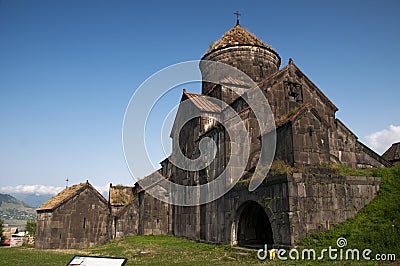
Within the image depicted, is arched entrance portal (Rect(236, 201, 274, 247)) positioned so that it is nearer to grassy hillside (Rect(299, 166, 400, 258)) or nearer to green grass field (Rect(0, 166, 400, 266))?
green grass field (Rect(0, 166, 400, 266))

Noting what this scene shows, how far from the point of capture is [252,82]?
845 inches

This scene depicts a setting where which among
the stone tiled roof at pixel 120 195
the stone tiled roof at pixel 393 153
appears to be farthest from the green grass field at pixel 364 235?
the stone tiled roof at pixel 393 153

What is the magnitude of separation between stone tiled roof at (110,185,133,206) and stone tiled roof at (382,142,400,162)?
67.9 ft

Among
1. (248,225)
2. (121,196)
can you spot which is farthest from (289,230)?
(121,196)

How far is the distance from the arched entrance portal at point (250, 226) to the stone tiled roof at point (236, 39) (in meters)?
11.9

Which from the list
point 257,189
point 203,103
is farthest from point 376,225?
point 203,103

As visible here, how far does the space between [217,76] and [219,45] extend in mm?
2225

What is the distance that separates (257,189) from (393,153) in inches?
729

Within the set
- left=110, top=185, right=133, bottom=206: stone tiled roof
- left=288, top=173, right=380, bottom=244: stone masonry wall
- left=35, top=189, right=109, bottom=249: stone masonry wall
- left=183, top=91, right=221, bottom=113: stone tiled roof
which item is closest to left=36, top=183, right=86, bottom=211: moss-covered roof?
A: left=35, top=189, right=109, bottom=249: stone masonry wall

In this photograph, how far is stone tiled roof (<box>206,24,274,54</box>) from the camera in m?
22.5

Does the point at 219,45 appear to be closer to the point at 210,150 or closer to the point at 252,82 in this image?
the point at 252,82

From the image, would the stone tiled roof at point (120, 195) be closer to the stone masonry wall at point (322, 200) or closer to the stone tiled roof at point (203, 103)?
the stone tiled roof at point (203, 103)

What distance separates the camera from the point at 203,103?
2106 centimetres

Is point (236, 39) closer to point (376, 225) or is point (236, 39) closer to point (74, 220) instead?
point (376, 225)
